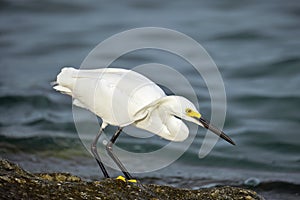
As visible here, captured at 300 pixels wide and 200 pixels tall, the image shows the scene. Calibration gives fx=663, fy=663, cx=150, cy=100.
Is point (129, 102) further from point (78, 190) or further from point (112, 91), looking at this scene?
point (78, 190)

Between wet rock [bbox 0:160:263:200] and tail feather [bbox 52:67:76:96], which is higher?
tail feather [bbox 52:67:76:96]

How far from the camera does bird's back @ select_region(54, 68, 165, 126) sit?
7461mm

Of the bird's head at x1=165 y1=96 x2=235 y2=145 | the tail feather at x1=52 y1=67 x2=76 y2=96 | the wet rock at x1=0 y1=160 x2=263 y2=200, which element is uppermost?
the bird's head at x1=165 y1=96 x2=235 y2=145

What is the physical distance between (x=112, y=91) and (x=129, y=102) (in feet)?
0.86

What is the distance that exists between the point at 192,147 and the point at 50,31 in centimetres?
963

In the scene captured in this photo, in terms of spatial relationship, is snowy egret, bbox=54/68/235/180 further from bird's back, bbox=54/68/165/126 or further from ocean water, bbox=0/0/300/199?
ocean water, bbox=0/0/300/199

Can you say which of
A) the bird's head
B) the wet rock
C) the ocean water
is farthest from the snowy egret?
the ocean water

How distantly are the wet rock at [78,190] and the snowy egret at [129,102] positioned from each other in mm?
802

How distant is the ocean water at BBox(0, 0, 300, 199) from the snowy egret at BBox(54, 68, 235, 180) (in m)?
2.92

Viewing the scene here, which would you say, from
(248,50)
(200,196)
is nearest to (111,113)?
(200,196)

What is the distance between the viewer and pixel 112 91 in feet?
25.1

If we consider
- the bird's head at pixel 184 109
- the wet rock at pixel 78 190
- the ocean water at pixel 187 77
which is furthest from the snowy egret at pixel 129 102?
the ocean water at pixel 187 77

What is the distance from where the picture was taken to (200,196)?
6.68m

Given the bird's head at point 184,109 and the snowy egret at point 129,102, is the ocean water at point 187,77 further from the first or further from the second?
the bird's head at point 184,109
